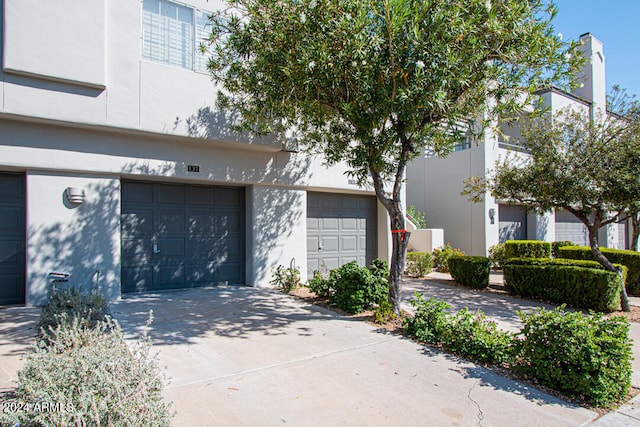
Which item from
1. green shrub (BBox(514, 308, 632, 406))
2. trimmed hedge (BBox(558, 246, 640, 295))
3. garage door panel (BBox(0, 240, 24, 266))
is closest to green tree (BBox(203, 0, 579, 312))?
green shrub (BBox(514, 308, 632, 406))

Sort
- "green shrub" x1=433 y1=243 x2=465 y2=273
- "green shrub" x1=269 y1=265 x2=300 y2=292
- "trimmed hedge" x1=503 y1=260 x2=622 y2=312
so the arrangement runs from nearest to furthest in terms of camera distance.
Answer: "trimmed hedge" x1=503 y1=260 x2=622 y2=312
"green shrub" x1=269 y1=265 x2=300 y2=292
"green shrub" x1=433 y1=243 x2=465 y2=273

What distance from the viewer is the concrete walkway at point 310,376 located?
3.63m

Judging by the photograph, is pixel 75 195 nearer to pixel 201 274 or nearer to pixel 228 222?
pixel 201 274

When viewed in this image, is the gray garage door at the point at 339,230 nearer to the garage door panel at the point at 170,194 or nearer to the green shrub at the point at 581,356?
the garage door panel at the point at 170,194

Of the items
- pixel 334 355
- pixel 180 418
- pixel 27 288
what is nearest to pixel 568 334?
pixel 334 355

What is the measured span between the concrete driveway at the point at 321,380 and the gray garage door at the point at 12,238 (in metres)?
2.48

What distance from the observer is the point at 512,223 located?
52.7 feet

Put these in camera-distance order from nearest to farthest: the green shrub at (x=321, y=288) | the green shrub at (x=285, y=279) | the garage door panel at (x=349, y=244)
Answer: the green shrub at (x=321, y=288) → the green shrub at (x=285, y=279) → the garage door panel at (x=349, y=244)

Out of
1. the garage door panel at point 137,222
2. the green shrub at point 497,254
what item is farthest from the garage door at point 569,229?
the garage door panel at point 137,222

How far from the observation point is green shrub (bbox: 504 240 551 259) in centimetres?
1431

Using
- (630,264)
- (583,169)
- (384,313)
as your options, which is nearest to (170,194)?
(384,313)

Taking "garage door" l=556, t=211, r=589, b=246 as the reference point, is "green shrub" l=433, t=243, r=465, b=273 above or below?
below

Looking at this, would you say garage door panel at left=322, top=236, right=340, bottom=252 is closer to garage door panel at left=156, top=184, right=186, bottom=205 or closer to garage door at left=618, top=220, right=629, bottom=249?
garage door panel at left=156, top=184, right=186, bottom=205

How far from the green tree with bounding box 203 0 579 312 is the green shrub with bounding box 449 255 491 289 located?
474 cm
